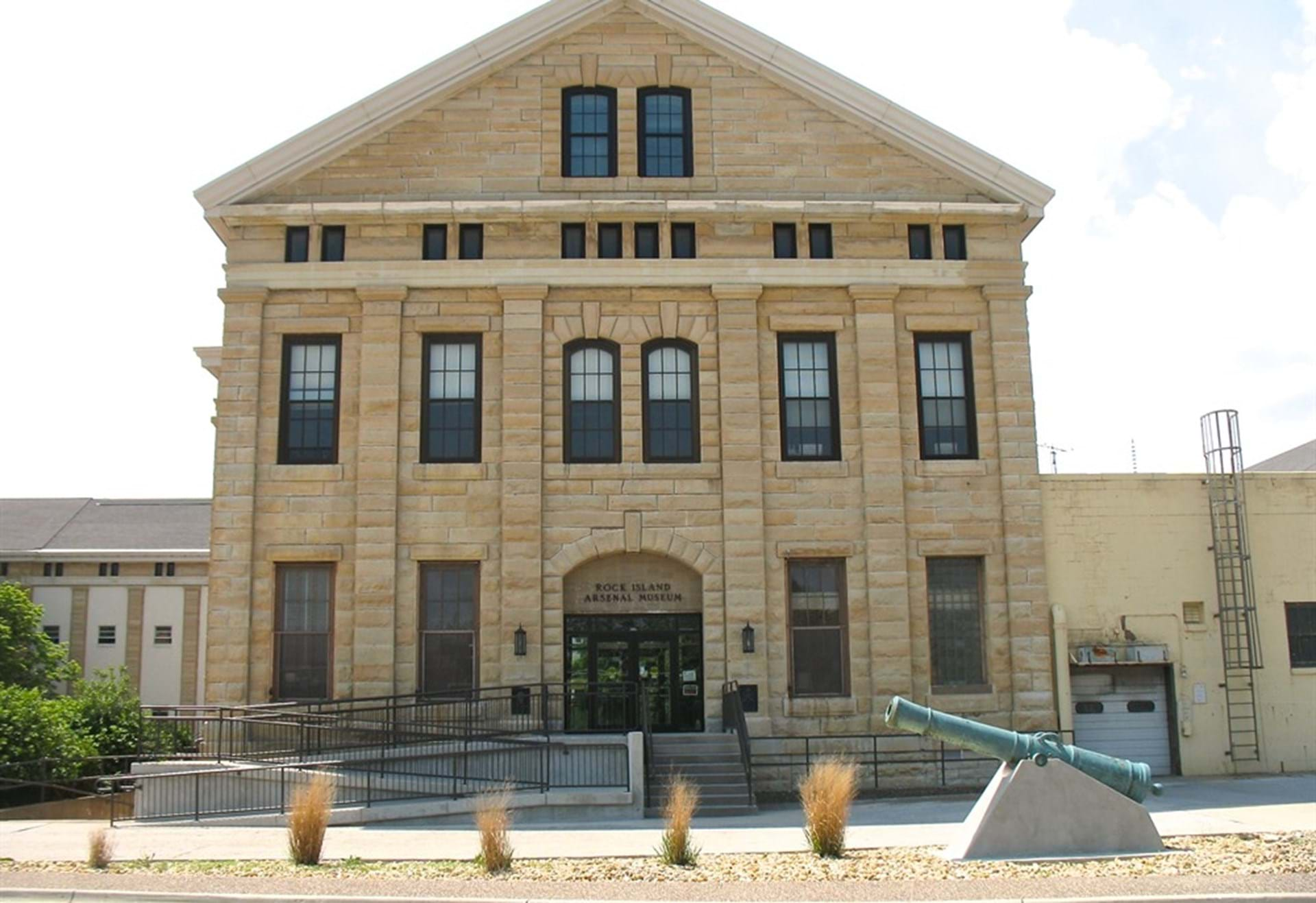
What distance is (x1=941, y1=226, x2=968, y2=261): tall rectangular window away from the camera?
24359mm

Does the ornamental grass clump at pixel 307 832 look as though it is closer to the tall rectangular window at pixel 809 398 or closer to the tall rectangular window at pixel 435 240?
the tall rectangular window at pixel 809 398

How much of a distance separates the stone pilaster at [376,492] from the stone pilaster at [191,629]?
96.8 feet

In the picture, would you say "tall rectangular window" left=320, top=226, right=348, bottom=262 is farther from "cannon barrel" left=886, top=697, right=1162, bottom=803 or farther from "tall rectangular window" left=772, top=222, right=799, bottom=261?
"cannon barrel" left=886, top=697, right=1162, bottom=803

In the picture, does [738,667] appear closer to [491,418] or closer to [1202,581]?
Answer: [491,418]

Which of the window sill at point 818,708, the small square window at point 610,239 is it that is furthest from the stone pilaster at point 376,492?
the window sill at point 818,708

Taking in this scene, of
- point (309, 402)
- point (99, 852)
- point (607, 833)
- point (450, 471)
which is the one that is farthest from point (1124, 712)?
point (99, 852)

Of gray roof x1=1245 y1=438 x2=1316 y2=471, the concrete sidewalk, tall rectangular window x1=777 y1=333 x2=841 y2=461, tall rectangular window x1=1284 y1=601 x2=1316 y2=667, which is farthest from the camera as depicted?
gray roof x1=1245 y1=438 x2=1316 y2=471

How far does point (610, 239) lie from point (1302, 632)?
590 inches

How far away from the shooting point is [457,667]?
22.7 meters

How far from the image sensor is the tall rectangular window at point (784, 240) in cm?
2406

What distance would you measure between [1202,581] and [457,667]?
13900 millimetres

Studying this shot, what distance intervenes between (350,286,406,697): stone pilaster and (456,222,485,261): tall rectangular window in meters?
1.36

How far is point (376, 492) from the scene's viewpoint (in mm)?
22766

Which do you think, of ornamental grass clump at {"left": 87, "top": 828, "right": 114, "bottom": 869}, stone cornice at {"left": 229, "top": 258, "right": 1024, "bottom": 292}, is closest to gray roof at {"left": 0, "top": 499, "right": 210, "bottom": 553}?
stone cornice at {"left": 229, "top": 258, "right": 1024, "bottom": 292}
